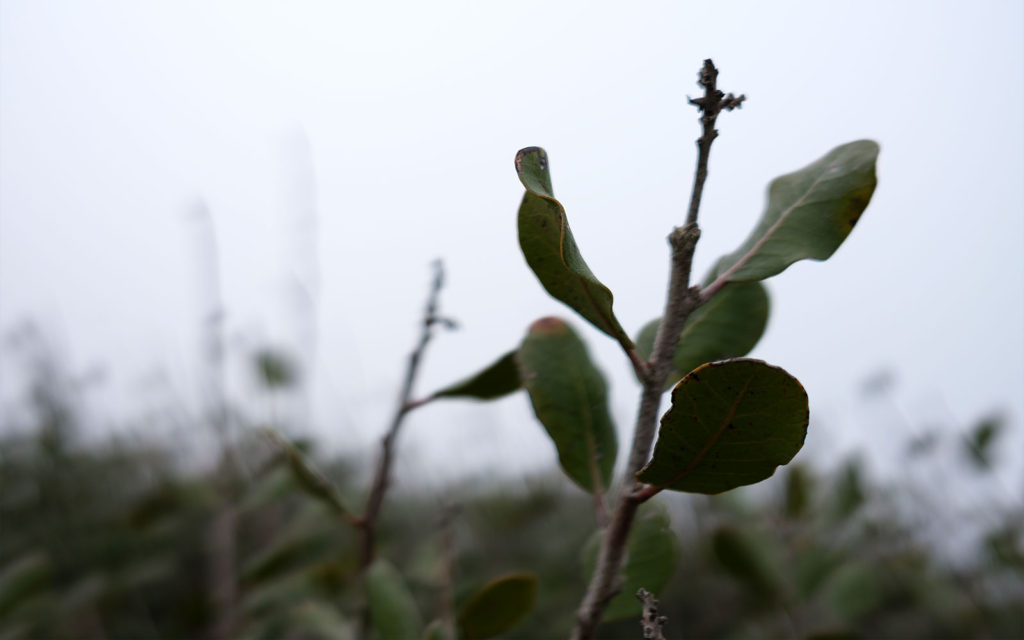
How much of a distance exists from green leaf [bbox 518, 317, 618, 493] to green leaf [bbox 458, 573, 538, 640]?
0.14m

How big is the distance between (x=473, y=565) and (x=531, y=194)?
5.09 ft

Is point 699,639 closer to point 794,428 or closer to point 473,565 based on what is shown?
point 473,565

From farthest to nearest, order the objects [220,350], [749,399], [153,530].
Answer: [153,530], [220,350], [749,399]

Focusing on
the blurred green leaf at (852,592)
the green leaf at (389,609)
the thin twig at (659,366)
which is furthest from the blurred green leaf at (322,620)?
the blurred green leaf at (852,592)

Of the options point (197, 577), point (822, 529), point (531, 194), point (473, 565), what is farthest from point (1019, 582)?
point (197, 577)

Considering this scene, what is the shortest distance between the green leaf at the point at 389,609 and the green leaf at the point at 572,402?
0.83 feet

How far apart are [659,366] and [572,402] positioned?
6.1 inches

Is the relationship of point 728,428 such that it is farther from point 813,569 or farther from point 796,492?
point 796,492

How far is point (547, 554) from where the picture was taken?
1869 millimetres

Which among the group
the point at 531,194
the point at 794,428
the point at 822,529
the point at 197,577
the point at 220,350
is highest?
the point at 531,194

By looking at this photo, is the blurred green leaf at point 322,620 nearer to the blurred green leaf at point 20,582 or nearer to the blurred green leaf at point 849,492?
the blurred green leaf at point 20,582

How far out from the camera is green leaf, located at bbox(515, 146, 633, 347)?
18.7 inches

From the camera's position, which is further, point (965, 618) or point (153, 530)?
point (965, 618)

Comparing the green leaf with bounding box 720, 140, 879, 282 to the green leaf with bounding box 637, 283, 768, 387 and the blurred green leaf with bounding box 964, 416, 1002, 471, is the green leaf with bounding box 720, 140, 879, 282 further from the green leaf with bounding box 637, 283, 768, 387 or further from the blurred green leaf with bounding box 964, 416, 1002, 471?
the blurred green leaf with bounding box 964, 416, 1002, 471
